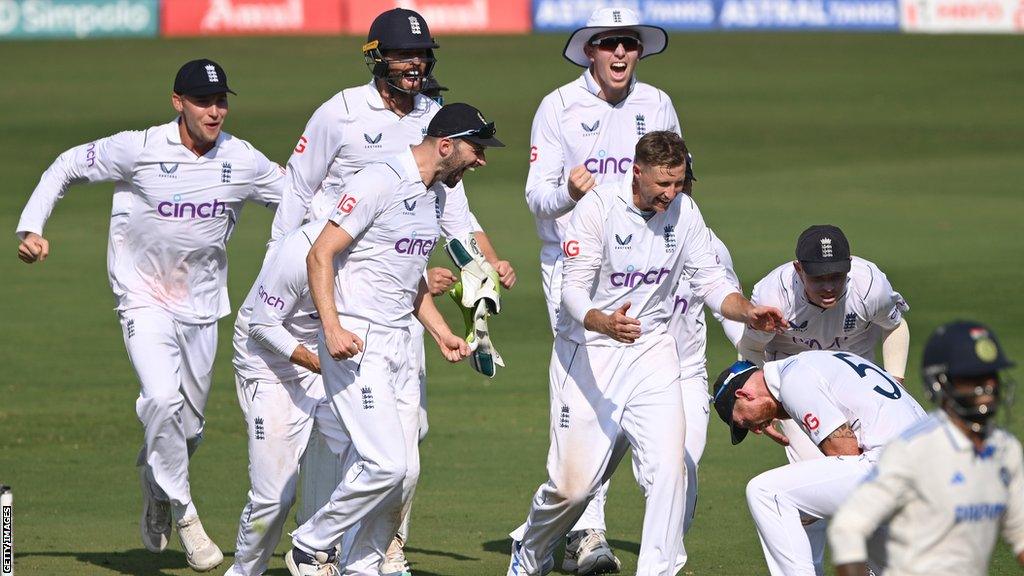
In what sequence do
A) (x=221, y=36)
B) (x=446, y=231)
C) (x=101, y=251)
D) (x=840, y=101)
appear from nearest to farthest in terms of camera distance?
(x=446, y=231) → (x=101, y=251) → (x=840, y=101) → (x=221, y=36)

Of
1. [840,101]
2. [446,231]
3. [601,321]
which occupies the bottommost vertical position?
[601,321]

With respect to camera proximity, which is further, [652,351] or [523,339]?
[523,339]

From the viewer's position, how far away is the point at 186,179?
31.9 ft

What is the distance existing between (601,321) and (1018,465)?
2.80 meters

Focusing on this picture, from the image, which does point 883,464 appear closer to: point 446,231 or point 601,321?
point 601,321

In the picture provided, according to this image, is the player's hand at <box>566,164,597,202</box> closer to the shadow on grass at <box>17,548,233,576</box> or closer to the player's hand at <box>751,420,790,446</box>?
the player's hand at <box>751,420,790,446</box>

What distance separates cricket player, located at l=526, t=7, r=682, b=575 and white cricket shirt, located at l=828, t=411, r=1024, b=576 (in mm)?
4502

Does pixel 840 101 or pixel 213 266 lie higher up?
pixel 840 101

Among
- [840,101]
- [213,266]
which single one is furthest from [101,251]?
[840,101]

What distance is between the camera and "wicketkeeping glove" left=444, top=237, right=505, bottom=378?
28.9 ft

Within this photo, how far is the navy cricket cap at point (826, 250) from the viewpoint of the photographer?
8.41 m

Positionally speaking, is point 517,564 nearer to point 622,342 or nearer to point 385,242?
point 622,342

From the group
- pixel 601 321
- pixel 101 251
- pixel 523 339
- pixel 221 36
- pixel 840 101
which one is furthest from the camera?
pixel 221 36

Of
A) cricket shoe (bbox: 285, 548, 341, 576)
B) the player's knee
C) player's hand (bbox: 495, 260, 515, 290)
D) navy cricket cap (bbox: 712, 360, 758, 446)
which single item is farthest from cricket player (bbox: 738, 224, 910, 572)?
cricket shoe (bbox: 285, 548, 341, 576)
